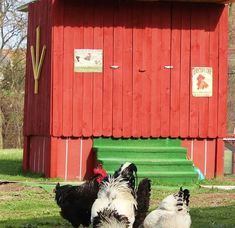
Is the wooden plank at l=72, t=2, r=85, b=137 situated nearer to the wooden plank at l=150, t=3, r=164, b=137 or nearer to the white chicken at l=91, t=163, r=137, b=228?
the wooden plank at l=150, t=3, r=164, b=137

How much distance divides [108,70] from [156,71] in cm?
112

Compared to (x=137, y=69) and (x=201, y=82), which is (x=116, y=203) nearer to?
(x=137, y=69)

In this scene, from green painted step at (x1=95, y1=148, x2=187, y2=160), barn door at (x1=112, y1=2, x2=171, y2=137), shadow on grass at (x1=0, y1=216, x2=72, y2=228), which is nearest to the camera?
shadow on grass at (x1=0, y1=216, x2=72, y2=228)

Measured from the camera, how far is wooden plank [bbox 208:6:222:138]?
20031 mm

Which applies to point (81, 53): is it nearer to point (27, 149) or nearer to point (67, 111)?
point (67, 111)

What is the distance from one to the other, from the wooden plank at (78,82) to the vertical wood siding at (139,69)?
0.07ft

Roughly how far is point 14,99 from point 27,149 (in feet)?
48.1

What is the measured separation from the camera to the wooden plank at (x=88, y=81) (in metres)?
19.3

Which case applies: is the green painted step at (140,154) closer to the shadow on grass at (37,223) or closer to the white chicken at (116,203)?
the shadow on grass at (37,223)

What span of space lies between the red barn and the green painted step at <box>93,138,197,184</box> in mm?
23

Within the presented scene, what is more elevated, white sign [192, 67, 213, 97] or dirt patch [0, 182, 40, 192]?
white sign [192, 67, 213, 97]

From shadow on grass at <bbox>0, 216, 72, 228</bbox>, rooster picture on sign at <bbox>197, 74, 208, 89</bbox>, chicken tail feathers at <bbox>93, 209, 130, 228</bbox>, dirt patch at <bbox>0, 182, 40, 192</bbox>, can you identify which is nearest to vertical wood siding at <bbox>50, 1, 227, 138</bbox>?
rooster picture on sign at <bbox>197, 74, 208, 89</bbox>

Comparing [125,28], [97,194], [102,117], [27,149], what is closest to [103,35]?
[125,28]

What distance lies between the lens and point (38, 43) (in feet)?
67.4
